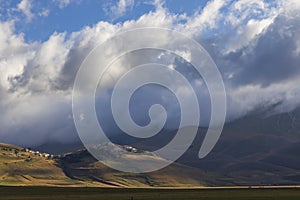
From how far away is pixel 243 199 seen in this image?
191 meters

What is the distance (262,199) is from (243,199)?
25.5 feet

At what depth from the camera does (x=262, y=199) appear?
191250 millimetres
